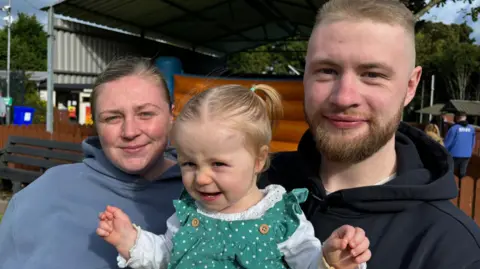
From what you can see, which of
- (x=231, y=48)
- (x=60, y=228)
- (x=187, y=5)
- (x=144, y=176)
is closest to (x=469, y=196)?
(x=144, y=176)

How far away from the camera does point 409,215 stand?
1.50 metres

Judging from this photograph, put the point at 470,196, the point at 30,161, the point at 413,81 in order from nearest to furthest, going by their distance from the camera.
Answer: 1. the point at 413,81
2. the point at 470,196
3. the point at 30,161

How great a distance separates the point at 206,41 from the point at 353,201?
18.2 meters

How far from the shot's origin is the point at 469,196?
4711mm

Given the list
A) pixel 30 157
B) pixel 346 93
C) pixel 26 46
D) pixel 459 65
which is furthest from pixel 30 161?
pixel 26 46

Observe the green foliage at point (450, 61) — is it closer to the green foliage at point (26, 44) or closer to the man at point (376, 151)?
the man at point (376, 151)

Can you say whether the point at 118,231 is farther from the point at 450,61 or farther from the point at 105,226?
the point at 450,61

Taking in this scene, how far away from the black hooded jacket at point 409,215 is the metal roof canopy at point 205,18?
10.3 meters

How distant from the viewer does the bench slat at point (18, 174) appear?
7191 mm

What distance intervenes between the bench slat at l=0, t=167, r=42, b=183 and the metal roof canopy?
4.64 metres

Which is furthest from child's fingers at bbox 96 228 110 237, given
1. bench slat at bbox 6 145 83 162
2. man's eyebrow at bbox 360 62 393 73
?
bench slat at bbox 6 145 83 162

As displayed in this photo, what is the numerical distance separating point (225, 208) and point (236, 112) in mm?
347

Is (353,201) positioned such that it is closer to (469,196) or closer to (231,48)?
(469,196)

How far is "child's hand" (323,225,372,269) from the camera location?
1.22 m
